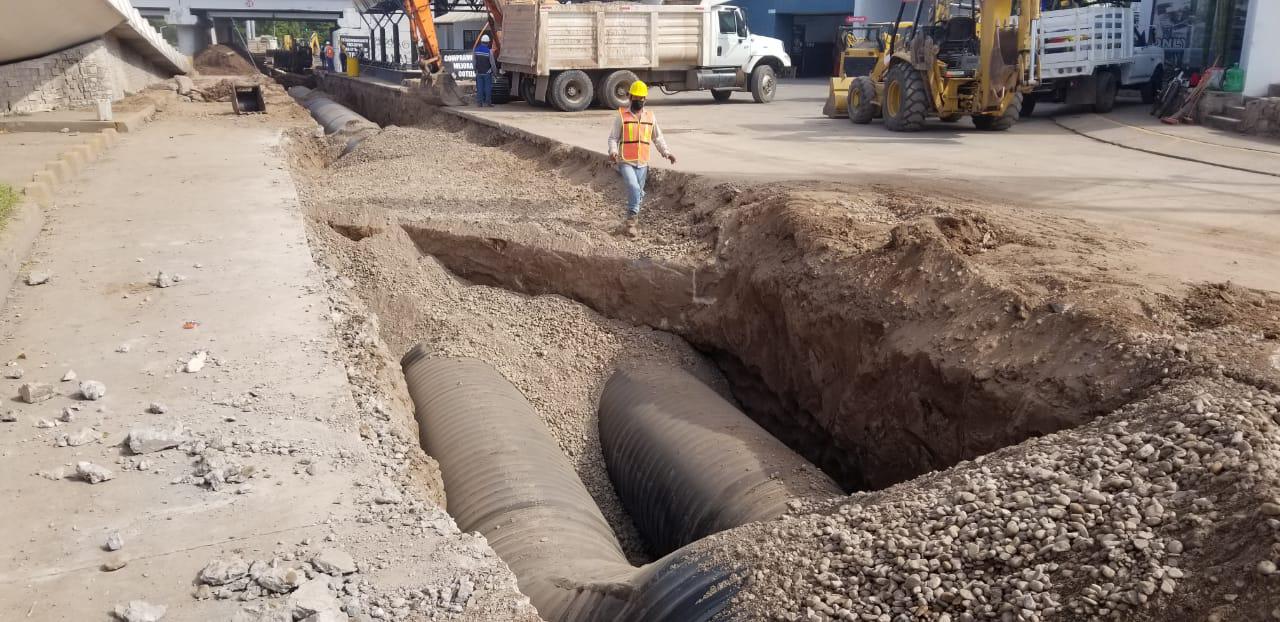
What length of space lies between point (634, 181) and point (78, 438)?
5488mm

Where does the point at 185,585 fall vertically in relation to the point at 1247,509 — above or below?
below

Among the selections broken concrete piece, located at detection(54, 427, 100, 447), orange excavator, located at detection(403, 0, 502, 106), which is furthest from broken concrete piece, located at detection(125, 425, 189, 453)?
orange excavator, located at detection(403, 0, 502, 106)

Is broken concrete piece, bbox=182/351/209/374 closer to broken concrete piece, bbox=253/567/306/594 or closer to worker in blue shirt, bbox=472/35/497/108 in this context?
broken concrete piece, bbox=253/567/306/594

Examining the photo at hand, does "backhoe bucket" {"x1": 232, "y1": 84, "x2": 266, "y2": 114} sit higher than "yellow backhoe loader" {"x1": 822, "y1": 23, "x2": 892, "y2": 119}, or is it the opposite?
"yellow backhoe loader" {"x1": 822, "y1": 23, "x2": 892, "y2": 119}

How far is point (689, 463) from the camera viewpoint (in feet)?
18.8

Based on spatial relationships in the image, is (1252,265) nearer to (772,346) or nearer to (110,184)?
(772,346)

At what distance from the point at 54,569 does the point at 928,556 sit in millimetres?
3006

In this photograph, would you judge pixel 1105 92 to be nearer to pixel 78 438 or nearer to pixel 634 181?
pixel 634 181

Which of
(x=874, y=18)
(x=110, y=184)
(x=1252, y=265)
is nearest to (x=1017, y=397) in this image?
(x=1252, y=265)

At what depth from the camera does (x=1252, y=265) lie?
19.5 ft

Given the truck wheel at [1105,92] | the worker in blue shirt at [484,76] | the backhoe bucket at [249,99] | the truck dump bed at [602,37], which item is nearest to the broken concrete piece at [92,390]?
the truck dump bed at [602,37]

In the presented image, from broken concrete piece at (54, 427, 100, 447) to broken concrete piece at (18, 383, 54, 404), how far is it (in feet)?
1.60

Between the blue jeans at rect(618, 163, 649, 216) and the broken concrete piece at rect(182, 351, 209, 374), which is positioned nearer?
the broken concrete piece at rect(182, 351, 209, 374)

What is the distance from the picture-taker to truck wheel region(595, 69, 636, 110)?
19.0 m
